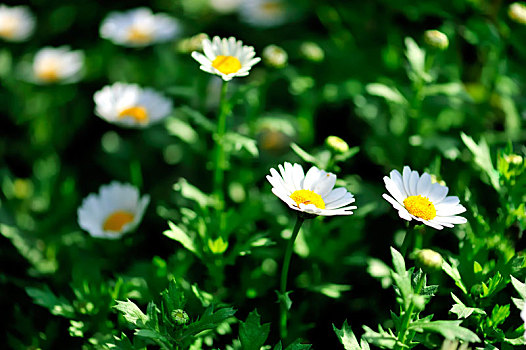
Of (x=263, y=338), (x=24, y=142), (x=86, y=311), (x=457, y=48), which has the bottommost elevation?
(x=24, y=142)

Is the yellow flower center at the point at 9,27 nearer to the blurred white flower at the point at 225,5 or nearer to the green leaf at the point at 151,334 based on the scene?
the blurred white flower at the point at 225,5

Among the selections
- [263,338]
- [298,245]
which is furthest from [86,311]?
[298,245]

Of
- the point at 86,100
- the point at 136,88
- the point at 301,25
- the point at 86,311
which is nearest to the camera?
the point at 86,311

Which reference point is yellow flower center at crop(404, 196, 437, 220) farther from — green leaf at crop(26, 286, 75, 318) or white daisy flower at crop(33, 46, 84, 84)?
white daisy flower at crop(33, 46, 84, 84)

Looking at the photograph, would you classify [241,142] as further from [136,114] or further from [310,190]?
[136,114]

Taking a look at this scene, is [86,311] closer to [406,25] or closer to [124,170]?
[124,170]

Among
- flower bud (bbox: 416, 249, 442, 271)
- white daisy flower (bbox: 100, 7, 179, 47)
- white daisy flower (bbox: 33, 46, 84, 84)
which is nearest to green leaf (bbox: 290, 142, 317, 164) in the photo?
flower bud (bbox: 416, 249, 442, 271)

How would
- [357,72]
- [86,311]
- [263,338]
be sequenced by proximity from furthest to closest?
[357,72] → [86,311] → [263,338]
